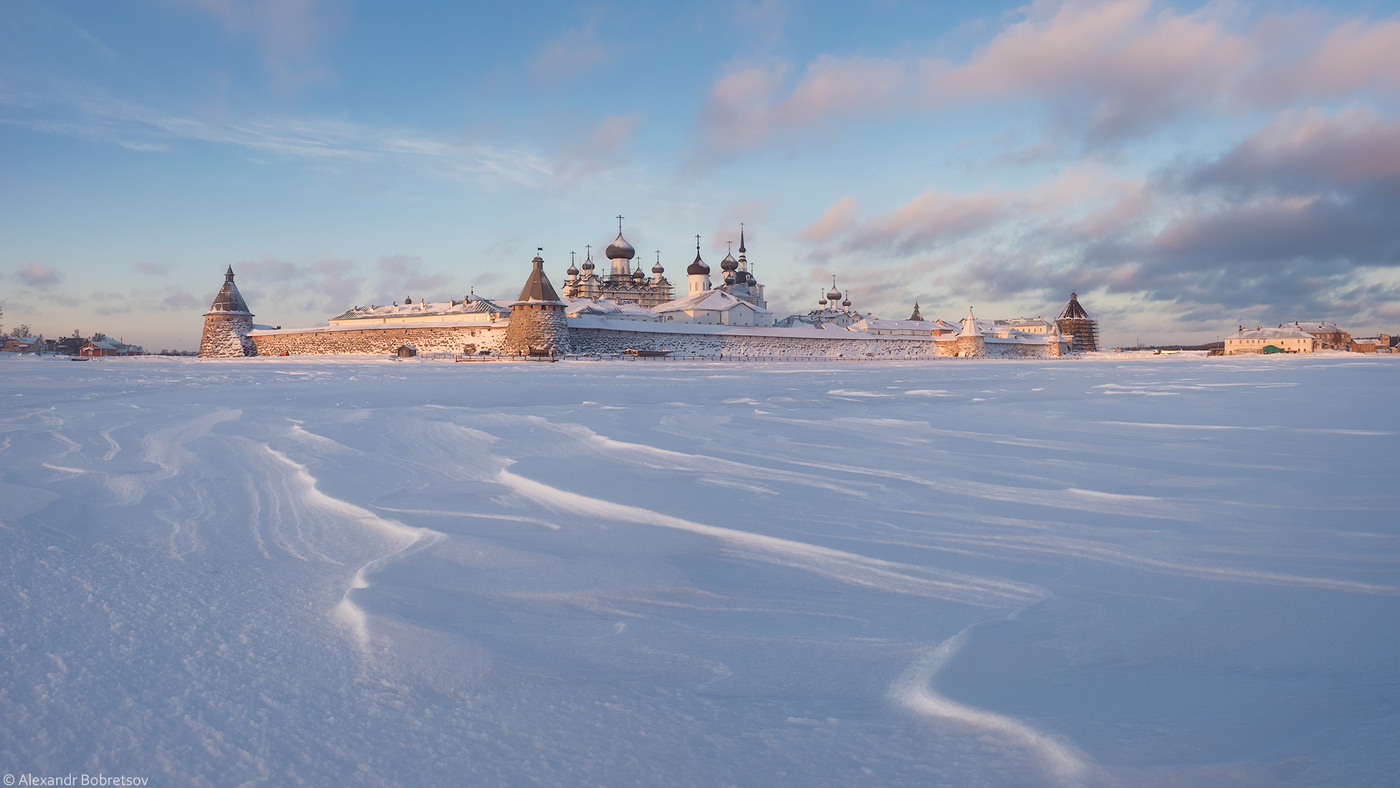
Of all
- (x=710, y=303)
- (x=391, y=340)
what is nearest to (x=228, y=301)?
(x=391, y=340)

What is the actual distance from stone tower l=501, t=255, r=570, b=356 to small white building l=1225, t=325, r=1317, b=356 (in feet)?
231

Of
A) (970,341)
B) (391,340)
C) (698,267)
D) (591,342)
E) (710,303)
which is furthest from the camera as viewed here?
(698,267)

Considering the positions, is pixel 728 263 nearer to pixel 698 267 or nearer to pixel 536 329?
pixel 698 267

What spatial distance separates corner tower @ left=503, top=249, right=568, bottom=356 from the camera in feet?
108

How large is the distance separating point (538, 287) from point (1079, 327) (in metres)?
51.6

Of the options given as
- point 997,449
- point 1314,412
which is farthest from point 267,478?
A: point 1314,412

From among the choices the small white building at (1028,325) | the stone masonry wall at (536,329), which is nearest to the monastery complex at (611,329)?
the stone masonry wall at (536,329)

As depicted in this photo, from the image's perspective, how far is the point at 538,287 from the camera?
33.1m

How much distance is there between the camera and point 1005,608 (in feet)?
7.08

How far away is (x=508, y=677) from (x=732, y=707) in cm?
51

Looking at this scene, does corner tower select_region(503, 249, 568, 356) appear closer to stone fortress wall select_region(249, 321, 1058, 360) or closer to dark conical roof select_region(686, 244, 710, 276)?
stone fortress wall select_region(249, 321, 1058, 360)

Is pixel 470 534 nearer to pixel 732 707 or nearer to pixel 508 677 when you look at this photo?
pixel 508 677

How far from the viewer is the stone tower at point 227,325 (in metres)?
39.2

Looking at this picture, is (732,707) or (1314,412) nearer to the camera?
(732,707)
